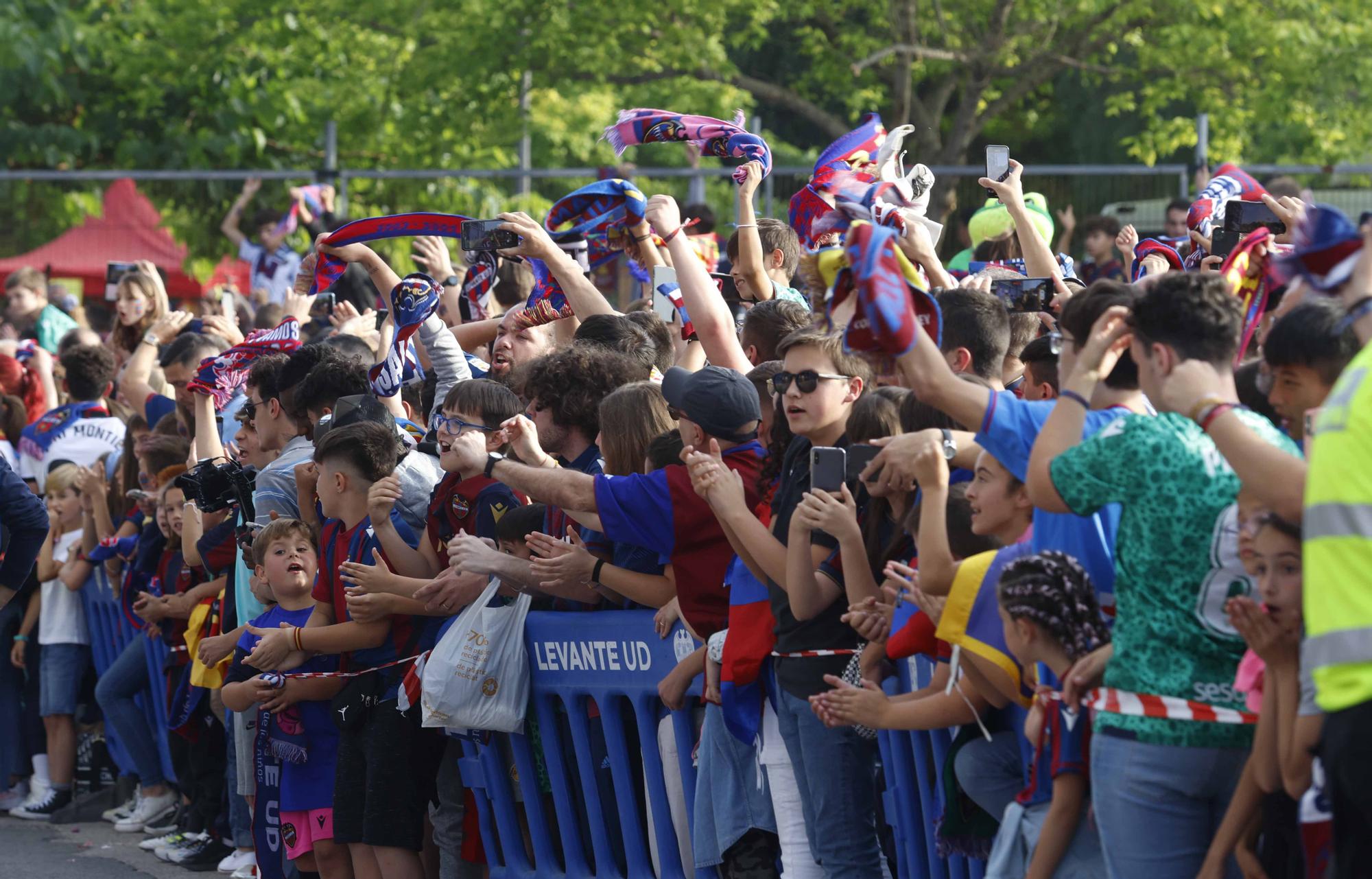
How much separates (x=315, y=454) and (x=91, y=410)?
160 inches

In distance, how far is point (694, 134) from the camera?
705 centimetres

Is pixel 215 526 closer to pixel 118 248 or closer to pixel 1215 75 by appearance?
pixel 118 248

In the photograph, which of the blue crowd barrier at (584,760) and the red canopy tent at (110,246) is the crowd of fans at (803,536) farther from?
the red canopy tent at (110,246)

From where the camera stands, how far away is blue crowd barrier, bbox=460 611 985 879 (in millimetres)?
5762

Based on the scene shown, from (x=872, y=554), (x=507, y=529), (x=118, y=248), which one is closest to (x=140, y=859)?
(x=507, y=529)

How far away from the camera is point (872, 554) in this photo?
4945mm

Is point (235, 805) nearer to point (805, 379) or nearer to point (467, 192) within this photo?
point (805, 379)

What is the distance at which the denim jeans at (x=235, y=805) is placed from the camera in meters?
7.70

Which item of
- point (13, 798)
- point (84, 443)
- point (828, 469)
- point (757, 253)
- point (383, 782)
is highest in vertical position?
point (757, 253)

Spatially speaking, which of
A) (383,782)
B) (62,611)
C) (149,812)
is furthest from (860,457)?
(62,611)

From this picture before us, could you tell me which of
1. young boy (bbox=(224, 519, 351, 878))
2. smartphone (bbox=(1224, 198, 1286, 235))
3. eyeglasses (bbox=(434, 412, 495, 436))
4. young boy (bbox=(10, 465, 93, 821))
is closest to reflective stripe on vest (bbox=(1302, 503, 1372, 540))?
smartphone (bbox=(1224, 198, 1286, 235))

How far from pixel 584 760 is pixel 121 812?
13.7 ft

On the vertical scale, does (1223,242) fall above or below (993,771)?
above

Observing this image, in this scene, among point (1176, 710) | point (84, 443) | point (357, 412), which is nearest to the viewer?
point (1176, 710)
